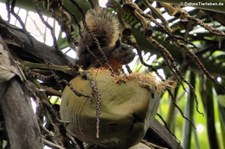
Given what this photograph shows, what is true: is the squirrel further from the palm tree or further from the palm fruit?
the palm fruit

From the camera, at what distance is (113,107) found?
0.85 m

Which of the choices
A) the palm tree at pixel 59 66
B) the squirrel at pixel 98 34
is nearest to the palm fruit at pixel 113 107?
the palm tree at pixel 59 66

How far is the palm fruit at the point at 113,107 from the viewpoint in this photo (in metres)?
0.84

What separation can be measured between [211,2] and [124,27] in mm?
160

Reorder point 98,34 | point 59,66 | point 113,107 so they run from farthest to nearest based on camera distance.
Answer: point 98,34, point 59,66, point 113,107

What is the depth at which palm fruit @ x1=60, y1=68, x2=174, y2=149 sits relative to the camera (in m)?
0.84

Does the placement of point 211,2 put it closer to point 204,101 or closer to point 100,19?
point 100,19

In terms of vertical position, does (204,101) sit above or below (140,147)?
below

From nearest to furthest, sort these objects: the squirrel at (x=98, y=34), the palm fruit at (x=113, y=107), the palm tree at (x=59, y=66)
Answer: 1. the palm tree at (x=59, y=66)
2. the palm fruit at (x=113, y=107)
3. the squirrel at (x=98, y=34)

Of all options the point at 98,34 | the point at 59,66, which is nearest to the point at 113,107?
the point at 59,66

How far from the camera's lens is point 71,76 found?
1174mm

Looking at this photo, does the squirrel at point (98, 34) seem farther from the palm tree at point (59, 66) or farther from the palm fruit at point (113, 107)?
the palm fruit at point (113, 107)

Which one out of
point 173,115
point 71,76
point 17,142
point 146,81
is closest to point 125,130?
point 146,81

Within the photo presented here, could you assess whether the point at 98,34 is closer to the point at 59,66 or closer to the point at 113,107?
the point at 59,66
